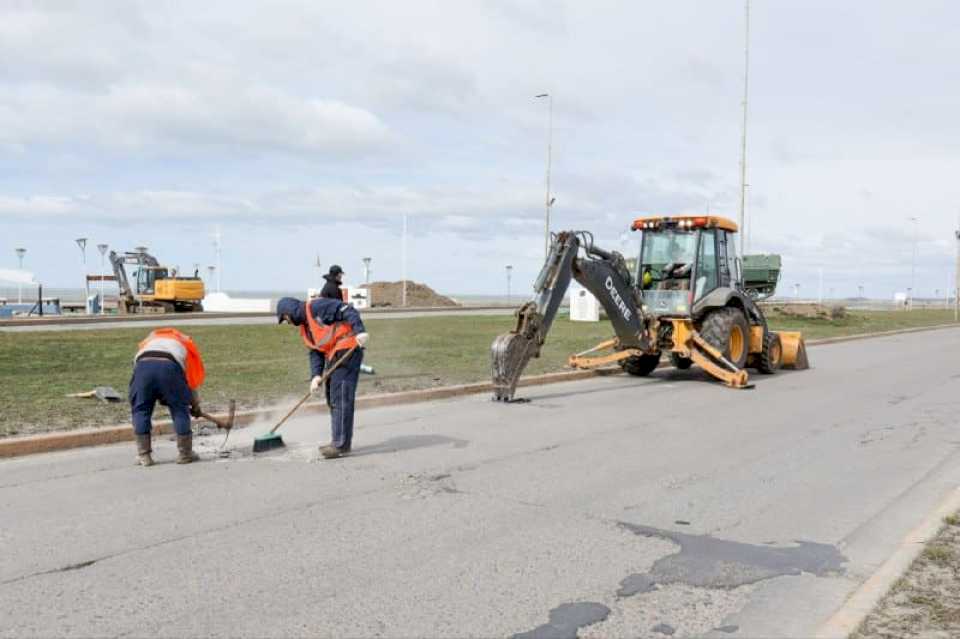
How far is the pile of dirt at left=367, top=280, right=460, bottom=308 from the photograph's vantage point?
61.8 meters

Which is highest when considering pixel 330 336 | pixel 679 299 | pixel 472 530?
pixel 679 299

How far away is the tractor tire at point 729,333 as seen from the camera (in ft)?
50.4

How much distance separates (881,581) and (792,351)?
46.5 feet

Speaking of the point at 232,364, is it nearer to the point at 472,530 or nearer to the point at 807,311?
the point at 472,530

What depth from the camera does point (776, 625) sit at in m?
4.45

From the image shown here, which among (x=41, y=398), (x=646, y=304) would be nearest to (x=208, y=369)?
(x=41, y=398)

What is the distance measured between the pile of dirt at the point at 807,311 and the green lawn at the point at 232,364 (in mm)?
19968

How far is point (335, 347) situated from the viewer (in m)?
8.36

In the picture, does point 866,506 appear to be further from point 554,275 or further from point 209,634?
point 554,275

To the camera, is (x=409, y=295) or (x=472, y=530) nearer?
(x=472, y=530)

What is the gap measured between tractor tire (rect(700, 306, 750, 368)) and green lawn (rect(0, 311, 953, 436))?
2916mm

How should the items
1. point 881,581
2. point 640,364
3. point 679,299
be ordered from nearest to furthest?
point 881,581 → point 679,299 → point 640,364

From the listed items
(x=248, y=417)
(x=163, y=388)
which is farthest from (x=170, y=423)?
(x=163, y=388)

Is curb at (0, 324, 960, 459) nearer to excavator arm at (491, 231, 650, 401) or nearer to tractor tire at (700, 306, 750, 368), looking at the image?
excavator arm at (491, 231, 650, 401)
